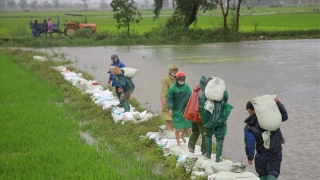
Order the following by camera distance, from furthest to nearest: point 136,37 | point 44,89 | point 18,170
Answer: point 136,37 → point 44,89 → point 18,170

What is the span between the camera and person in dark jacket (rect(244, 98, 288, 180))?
16.7 ft

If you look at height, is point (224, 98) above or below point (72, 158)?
above

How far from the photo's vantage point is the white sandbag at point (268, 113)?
5.04m

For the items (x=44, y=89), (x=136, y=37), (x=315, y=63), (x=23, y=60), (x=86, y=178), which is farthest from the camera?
(x=136, y=37)

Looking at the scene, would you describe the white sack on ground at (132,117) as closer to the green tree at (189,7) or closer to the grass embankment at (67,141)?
the grass embankment at (67,141)

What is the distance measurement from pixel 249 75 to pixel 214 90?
9804 millimetres

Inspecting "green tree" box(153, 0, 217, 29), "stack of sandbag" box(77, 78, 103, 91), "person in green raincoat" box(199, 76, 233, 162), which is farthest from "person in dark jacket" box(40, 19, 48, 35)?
"person in green raincoat" box(199, 76, 233, 162)

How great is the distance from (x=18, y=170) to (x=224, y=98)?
2.70 metres

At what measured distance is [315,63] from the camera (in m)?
18.2

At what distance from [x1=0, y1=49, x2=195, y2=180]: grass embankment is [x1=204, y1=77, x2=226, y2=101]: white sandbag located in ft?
3.27

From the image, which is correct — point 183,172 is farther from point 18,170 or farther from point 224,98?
point 18,170

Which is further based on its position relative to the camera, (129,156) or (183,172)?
(129,156)

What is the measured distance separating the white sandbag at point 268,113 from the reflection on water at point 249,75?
4.43 ft

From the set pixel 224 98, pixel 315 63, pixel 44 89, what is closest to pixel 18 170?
pixel 224 98
